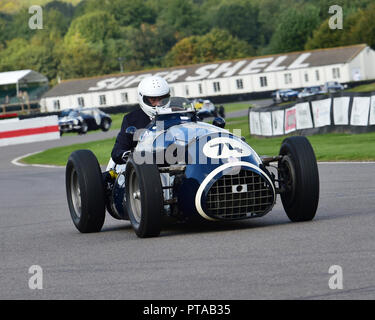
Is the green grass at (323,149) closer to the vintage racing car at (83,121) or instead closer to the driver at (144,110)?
the driver at (144,110)

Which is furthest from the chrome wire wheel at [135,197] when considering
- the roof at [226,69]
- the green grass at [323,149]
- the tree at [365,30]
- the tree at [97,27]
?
the tree at [97,27]

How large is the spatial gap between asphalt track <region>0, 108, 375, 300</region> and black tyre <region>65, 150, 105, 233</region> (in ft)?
0.48

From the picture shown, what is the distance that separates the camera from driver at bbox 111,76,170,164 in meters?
9.87

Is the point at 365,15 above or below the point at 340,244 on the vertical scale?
above

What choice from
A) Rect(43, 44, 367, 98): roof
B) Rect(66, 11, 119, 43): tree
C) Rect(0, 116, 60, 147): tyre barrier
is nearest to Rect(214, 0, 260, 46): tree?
Rect(66, 11, 119, 43): tree

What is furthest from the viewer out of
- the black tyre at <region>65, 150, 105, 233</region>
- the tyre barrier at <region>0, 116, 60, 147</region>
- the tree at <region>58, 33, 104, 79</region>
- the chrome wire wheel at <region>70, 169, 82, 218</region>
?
the tree at <region>58, 33, 104, 79</region>

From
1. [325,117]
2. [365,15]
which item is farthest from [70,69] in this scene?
[325,117]

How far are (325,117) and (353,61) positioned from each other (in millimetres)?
76527

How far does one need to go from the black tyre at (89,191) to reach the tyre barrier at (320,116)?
49.0 ft

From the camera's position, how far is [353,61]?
3999 inches

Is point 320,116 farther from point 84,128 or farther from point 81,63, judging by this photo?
point 81,63

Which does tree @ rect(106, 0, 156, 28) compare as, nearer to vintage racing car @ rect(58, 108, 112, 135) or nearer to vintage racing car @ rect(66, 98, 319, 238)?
vintage racing car @ rect(58, 108, 112, 135)
